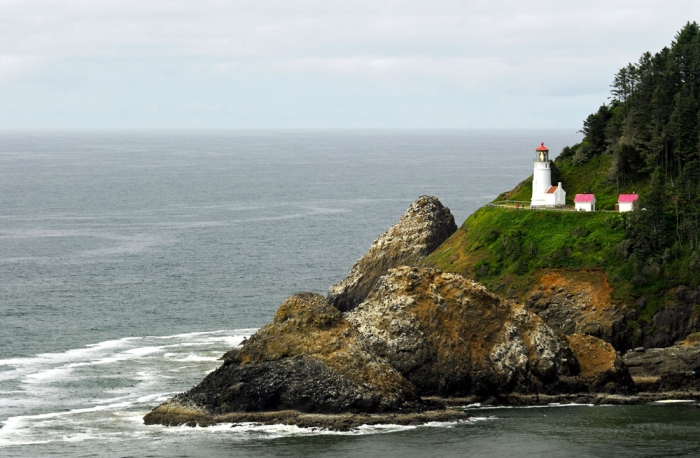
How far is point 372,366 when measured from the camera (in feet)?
249

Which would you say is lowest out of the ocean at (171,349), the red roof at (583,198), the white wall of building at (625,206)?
the ocean at (171,349)

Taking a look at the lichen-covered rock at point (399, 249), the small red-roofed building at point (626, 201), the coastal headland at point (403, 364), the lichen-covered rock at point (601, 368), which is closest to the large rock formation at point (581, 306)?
the coastal headland at point (403, 364)

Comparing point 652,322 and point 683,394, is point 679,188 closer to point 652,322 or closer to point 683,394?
point 652,322

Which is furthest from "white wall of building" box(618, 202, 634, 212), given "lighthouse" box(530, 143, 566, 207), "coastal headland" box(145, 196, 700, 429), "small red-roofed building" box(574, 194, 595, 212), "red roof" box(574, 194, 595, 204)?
"coastal headland" box(145, 196, 700, 429)

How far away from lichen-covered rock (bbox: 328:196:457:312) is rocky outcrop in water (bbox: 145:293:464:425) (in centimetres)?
3145

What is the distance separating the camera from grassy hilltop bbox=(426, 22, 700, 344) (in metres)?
95.6

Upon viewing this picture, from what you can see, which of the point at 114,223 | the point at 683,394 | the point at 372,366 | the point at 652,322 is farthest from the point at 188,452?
the point at 114,223

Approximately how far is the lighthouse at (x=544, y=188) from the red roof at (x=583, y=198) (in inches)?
124

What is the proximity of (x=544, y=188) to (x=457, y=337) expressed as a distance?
117 ft

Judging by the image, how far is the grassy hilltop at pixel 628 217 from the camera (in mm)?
95625

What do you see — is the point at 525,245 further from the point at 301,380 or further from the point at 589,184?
the point at 301,380

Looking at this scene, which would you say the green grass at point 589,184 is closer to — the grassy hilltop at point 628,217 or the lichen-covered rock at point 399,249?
the grassy hilltop at point 628,217

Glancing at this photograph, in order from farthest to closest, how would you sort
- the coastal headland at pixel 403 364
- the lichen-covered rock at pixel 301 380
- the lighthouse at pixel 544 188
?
the lighthouse at pixel 544 188 < the coastal headland at pixel 403 364 < the lichen-covered rock at pixel 301 380

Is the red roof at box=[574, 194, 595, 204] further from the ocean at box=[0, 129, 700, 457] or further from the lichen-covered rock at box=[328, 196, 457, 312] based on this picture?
the ocean at box=[0, 129, 700, 457]
